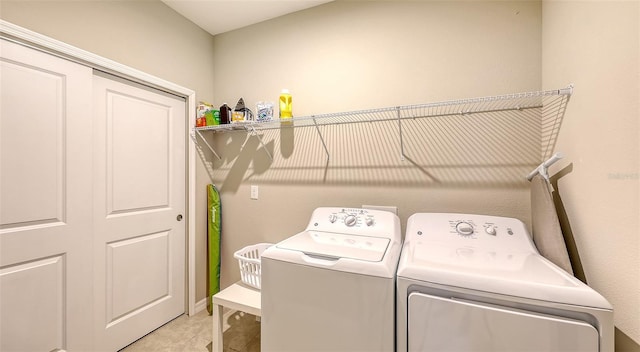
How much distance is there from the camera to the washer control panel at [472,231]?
1147 mm

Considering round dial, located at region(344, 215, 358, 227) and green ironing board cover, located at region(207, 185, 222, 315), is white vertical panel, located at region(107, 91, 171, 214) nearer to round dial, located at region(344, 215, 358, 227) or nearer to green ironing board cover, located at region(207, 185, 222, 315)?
green ironing board cover, located at region(207, 185, 222, 315)

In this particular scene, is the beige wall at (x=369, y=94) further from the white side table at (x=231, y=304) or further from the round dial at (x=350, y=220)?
the white side table at (x=231, y=304)

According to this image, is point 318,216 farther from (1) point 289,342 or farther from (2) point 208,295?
(2) point 208,295

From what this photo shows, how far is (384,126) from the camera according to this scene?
65.4 inches

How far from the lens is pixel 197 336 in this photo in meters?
1.83

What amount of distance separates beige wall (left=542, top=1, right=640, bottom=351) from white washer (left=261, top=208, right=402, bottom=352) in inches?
28.0

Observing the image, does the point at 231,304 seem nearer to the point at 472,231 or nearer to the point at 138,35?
the point at 472,231

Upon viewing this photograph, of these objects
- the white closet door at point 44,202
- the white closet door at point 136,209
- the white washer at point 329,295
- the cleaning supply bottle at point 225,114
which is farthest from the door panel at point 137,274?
the white washer at point 329,295

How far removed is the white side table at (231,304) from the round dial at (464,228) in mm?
1234

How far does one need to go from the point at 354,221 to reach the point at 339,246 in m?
0.31

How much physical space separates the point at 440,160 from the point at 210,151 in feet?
6.34

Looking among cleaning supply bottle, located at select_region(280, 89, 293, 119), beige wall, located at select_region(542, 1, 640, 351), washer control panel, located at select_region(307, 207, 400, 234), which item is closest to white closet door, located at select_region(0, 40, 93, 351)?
cleaning supply bottle, located at select_region(280, 89, 293, 119)

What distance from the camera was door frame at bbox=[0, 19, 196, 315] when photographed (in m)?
1.23

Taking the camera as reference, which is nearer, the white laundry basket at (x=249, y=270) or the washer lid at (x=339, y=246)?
the washer lid at (x=339, y=246)
